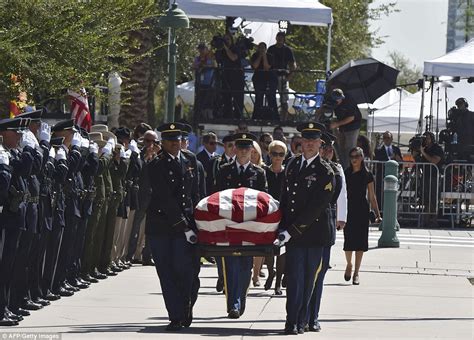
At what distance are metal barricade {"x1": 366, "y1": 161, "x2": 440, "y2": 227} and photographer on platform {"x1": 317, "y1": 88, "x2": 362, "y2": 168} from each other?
123 cm

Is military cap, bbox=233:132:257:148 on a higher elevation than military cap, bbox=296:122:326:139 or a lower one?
lower

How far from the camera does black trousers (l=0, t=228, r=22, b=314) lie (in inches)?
513

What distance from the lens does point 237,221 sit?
12.9m

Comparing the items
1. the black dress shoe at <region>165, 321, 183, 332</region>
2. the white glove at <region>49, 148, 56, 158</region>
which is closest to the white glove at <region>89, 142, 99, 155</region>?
the white glove at <region>49, 148, 56, 158</region>

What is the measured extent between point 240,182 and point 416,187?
12683 millimetres

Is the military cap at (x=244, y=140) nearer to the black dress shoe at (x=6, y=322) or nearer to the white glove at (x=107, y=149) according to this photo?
the white glove at (x=107, y=149)

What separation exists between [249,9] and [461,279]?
404 inches

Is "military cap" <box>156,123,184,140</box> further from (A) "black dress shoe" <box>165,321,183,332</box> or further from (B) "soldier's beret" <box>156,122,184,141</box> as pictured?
(A) "black dress shoe" <box>165,321,183,332</box>

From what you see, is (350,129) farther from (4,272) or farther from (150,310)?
(4,272)

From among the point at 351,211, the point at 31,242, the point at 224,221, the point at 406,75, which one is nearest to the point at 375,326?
the point at 224,221

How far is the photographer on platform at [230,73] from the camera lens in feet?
92.5

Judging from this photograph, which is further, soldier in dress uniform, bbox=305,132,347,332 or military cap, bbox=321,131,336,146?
military cap, bbox=321,131,336,146

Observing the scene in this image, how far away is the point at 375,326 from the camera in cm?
1376

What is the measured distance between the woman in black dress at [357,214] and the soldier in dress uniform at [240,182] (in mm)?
3483
